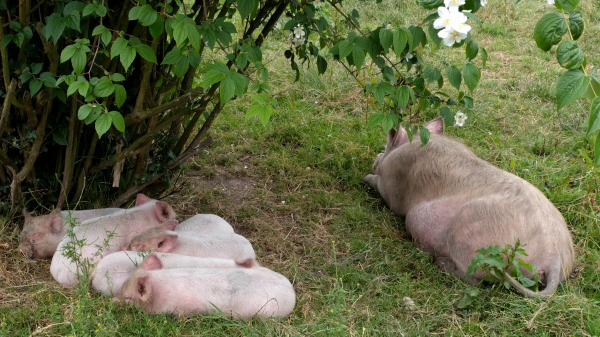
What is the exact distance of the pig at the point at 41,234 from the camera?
132 inches

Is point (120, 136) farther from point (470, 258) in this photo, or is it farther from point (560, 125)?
point (560, 125)

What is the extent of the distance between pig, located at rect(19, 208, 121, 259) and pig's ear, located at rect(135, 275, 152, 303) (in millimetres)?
726

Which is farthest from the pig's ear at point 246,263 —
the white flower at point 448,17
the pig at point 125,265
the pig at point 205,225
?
the white flower at point 448,17

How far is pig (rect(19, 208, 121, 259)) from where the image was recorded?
3350 mm

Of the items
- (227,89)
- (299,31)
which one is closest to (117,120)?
(227,89)

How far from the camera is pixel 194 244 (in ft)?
10.9

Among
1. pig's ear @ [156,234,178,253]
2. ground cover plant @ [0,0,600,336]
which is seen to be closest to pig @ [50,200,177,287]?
ground cover plant @ [0,0,600,336]

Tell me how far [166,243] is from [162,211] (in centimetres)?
35

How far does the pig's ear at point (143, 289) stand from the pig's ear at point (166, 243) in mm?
386

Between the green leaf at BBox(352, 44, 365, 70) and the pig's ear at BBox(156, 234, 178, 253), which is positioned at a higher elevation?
the green leaf at BBox(352, 44, 365, 70)

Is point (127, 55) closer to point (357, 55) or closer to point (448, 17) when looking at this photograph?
point (357, 55)

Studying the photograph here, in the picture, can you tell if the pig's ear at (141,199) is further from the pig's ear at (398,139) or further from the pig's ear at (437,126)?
the pig's ear at (437,126)

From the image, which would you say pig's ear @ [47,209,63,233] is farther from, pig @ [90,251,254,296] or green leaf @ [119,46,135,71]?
green leaf @ [119,46,135,71]

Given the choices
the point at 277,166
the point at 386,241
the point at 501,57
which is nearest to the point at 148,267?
the point at 386,241
